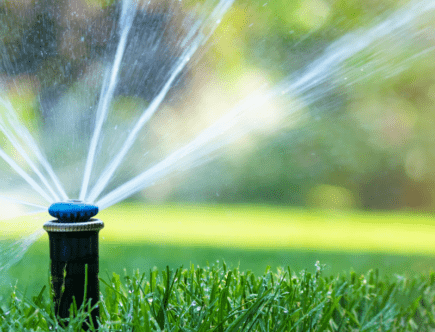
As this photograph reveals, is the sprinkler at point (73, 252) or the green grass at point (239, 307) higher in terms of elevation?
the sprinkler at point (73, 252)

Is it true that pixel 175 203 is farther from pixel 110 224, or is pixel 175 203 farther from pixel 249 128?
pixel 110 224

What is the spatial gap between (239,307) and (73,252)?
47cm

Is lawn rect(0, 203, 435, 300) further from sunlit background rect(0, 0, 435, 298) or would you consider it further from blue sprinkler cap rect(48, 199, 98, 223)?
blue sprinkler cap rect(48, 199, 98, 223)

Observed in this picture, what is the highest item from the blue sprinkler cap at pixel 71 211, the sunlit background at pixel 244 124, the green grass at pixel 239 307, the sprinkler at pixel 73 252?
the sunlit background at pixel 244 124

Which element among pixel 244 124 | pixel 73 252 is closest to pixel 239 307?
pixel 73 252

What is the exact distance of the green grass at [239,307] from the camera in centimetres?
133

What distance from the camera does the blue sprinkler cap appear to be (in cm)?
127

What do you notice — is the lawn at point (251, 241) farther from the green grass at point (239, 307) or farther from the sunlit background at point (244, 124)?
the green grass at point (239, 307)

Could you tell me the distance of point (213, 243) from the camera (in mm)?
5055

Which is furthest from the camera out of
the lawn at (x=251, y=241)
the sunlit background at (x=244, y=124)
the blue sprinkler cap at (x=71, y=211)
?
the sunlit background at (x=244, y=124)

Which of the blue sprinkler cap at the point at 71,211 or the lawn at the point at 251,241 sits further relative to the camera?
the lawn at the point at 251,241

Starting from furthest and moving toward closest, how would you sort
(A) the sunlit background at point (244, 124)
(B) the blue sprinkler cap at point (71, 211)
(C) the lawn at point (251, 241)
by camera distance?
(A) the sunlit background at point (244, 124), (C) the lawn at point (251, 241), (B) the blue sprinkler cap at point (71, 211)

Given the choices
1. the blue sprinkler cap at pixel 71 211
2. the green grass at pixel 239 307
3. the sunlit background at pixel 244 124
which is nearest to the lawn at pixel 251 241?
the sunlit background at pixel 244 124

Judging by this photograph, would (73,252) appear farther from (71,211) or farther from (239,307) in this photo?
(239,307)
